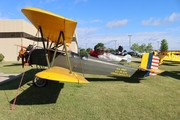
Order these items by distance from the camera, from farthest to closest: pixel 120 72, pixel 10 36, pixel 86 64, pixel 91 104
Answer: pixel 10 36 → pixel 120 72 → pixel 86 64 → pixel 91 104

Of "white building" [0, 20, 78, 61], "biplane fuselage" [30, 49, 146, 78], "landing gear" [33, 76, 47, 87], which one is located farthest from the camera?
"white building" [0, 20, 78, 61]

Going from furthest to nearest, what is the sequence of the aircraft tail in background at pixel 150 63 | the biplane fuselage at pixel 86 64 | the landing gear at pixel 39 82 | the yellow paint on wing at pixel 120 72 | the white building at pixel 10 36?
the white building at pixel 10 36, the aircraft tail in background at pixel 150 63, the yellow paint on wing at pixel 120 72, the biplane fuselage at pixel 86 64, the landing gear at pixel 39 82

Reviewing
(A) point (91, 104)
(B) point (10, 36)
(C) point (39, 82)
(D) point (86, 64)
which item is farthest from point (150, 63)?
(B) point (10, 36)

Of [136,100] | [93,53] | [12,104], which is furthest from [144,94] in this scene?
[93,53]

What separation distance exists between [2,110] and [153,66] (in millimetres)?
6492

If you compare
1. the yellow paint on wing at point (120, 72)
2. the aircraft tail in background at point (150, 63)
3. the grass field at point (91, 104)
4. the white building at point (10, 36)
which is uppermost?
the white building at point (10, 36)

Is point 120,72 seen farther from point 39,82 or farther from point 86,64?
point 39,82

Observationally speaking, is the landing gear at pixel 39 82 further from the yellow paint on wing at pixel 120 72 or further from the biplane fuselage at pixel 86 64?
the yellow paint on wing at pixel 120 72

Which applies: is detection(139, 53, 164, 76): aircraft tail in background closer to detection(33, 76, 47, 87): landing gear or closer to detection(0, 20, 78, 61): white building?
detection(33, 76, 47, 87): landing gear

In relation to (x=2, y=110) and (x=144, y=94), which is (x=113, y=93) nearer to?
(x=144, y=94)

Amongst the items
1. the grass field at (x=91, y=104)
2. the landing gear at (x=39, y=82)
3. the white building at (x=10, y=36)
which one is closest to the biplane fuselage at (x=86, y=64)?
the landing gear at (x=39, y=82)

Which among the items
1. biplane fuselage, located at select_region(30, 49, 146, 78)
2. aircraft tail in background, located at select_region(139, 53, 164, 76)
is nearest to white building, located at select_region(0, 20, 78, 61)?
biplane fuselage, located at select_region(30, 49, 146, 78)

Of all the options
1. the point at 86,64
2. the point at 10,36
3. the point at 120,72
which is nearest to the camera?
the point at 86,64

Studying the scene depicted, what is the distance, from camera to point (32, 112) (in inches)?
147
